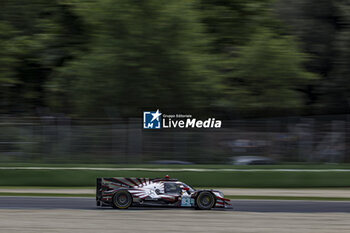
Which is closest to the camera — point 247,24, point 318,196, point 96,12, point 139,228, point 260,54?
point 139,228

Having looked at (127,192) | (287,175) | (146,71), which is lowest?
(287,175)

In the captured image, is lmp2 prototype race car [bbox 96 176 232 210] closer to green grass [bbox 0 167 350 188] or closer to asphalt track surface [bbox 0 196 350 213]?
asphalt track surface [bbox 0 196 350 213]

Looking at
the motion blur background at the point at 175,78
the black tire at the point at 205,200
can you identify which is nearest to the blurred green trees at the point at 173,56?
the motion blur background at the point at 175,78

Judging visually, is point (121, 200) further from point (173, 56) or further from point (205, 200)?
point (173, 56)

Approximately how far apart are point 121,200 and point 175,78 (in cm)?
1041

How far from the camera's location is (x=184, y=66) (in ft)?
70.0

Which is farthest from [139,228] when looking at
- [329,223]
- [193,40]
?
[193,40]

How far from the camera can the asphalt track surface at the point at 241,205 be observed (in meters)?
12.3

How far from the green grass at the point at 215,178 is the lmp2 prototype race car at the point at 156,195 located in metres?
6.71

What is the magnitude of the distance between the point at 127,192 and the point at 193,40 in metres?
11.5

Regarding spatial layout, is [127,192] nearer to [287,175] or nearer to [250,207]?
[250,207]

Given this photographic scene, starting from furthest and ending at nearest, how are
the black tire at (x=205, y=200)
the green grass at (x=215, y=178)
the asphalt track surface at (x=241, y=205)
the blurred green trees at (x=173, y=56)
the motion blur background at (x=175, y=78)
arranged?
the blurred green trees at (x=173, y=56) → the motion blur background at (x=175, y=78) → the green grass at (x=215, y=178) → the asphalt track surface at (x=241, y=205) → the black tire at (x=205, y=200)

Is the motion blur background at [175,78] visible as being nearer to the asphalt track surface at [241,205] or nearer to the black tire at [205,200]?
the asphalt track surface at [241,205]

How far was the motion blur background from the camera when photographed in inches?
770
